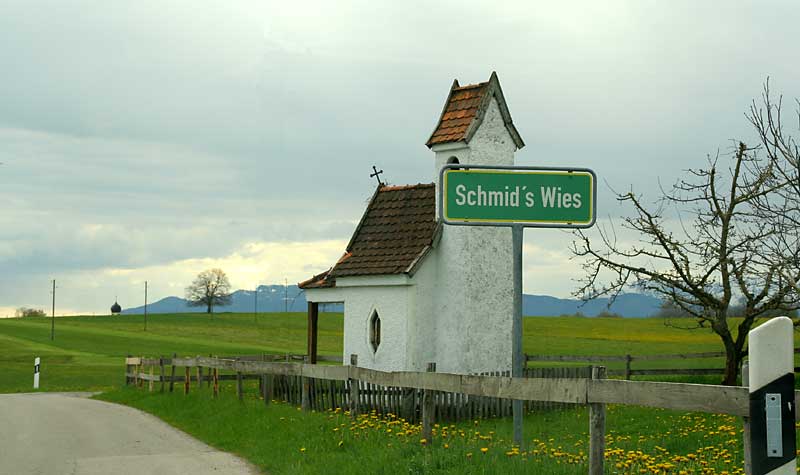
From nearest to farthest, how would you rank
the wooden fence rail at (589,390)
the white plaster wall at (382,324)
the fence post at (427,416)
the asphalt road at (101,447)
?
the wooden fence rail at (589,390), the fence post at (427,416), the asphalt road at (101,447), the white plaster wall at (382,324)

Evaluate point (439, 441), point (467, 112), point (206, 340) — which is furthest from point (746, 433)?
point (206, 340)

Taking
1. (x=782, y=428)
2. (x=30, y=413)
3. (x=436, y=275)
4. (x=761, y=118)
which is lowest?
(x=30, y=413)

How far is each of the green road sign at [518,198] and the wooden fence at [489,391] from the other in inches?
63.4

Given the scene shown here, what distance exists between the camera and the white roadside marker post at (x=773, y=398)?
4.07 meters

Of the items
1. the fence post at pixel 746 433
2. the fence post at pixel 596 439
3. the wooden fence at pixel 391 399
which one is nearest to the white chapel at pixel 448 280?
the wooden fence at pixel 391 399

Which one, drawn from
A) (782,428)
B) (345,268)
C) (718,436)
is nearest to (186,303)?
(345,268)

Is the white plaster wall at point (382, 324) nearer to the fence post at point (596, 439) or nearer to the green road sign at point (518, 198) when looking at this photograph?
the green road sign at point (518, 198)

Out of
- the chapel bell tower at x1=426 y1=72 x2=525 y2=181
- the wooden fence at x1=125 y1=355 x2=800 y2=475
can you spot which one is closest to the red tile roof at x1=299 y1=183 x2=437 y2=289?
the chapel bell tower at x1=426 y1=72 x2=525 y2=181

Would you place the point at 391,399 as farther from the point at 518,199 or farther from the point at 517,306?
the point at 518,199

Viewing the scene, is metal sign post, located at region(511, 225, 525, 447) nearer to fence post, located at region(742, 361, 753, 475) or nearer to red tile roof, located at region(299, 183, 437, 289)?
fence post, located at region(742, 361, 753, 475)

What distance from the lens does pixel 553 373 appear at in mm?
23453

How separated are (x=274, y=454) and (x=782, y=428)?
32.0ft

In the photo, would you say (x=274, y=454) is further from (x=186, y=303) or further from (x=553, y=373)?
(x=186, y=303)

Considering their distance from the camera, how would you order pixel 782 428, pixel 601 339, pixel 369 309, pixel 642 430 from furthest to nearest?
pixel 601 339, pixel 369 309, pixel 642 430, pixel 782 428
